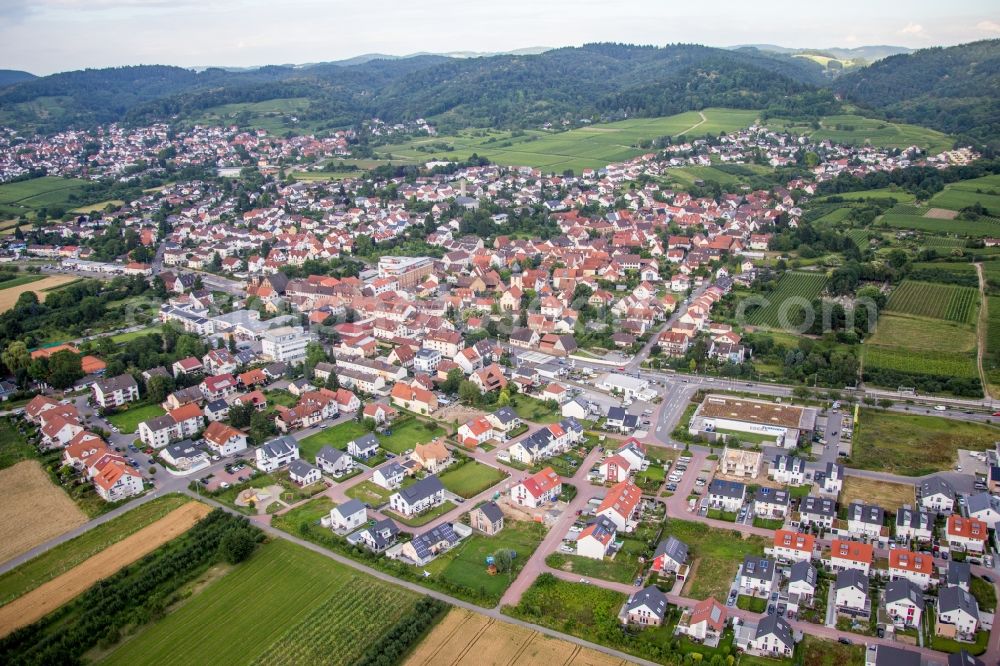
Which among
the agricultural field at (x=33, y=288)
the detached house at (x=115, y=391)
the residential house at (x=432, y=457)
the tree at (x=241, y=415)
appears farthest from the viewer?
the agricultural field at (x=33, y=288)

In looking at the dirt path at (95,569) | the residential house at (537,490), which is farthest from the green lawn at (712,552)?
the dirt path at (95,569)

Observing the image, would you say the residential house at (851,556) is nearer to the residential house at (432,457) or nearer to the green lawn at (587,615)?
the green lawn at (587,615)

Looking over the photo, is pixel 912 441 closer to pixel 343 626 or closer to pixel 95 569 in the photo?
pixel 343 626

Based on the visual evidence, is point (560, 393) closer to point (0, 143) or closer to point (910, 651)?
point (910, 651)

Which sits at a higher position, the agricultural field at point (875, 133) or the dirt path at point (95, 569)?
the agricultural field at point (875, 133)

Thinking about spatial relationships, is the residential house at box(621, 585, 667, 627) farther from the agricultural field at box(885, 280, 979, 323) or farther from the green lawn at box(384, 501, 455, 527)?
the agricultural field at box(885, 280, 979, 323)
